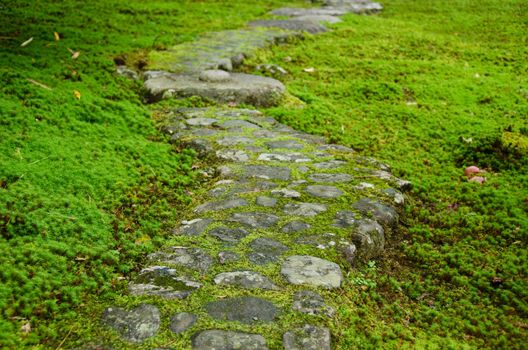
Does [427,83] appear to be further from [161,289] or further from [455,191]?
[161,289]

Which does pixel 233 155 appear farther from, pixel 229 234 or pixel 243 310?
pixel 243 310

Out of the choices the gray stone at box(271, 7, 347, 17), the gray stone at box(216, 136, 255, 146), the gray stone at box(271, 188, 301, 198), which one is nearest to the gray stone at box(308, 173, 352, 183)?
the gray stone at box(271, 188, 301, 198)

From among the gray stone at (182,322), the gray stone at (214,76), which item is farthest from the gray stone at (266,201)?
the gray stone at (214,76)

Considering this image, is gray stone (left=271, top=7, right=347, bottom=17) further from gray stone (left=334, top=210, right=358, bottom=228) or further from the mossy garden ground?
gray stone (left=334, top=210, right=358, bottom=228)

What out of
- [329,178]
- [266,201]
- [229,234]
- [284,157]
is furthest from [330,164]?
[229,234]

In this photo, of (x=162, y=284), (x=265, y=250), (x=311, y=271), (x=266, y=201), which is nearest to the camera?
(x=162, y=284)

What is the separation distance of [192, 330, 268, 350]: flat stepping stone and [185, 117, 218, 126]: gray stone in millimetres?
3100

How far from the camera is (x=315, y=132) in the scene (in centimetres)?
514

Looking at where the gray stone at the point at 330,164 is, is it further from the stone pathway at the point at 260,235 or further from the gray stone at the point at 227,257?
the gray stone at the point at 227,257

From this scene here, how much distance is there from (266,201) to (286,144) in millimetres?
1305

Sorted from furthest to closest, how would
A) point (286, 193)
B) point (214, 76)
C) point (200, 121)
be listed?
point (214, 76), point (200, 121), point (286, 193)

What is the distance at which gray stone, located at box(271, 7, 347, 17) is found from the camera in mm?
11734

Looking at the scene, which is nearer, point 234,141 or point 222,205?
point 222,205

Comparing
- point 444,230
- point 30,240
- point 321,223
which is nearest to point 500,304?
point 444,230
